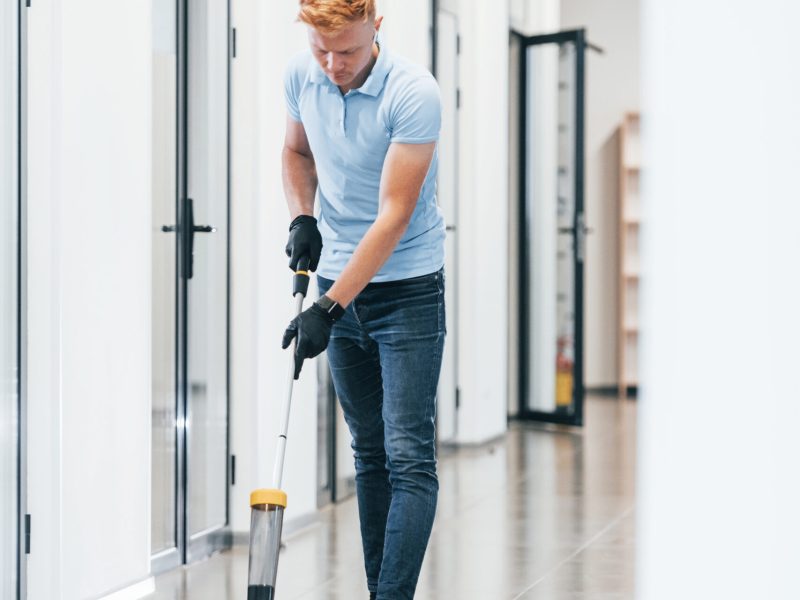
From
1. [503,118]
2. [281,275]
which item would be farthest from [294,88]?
[503,118]

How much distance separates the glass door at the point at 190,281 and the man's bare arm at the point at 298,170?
728mm

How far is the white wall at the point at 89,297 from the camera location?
219cm

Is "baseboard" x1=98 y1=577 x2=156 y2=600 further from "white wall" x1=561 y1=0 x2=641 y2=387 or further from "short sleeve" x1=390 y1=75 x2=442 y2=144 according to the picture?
"white wall" x1=561 y1=0 x2=641 y2=387

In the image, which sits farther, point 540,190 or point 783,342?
point 540,190

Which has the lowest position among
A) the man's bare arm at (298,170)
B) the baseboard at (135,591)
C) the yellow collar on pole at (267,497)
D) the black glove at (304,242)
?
the baseboard at (135,591)

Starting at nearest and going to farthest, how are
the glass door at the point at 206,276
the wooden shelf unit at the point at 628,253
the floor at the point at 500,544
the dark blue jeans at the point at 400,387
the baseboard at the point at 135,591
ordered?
the dark blue jeans at the point at 400,387 → the baseboard at the point at 135,591 → the floor at the point at 500,544 → the glass door at the point at 206,276 → the wooden shelf unit at the point at 628,253

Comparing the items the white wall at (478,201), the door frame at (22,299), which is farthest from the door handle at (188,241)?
the white wall at (478,201)

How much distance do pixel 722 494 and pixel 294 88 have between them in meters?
1.69

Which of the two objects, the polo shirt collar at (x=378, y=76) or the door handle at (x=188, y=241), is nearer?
the polo shirt collar at (x=378, y=76)

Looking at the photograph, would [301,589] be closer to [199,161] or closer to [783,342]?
[199,161]

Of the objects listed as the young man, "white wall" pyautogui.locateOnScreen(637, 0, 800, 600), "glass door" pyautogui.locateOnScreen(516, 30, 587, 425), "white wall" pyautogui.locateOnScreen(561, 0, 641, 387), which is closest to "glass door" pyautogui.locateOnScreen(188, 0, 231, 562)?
the young man

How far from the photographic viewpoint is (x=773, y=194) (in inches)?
18.3

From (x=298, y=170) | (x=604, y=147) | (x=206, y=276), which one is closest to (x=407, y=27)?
(x=206, y=276)

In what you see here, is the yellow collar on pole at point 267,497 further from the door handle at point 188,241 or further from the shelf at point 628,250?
the shelf at point 628,250
